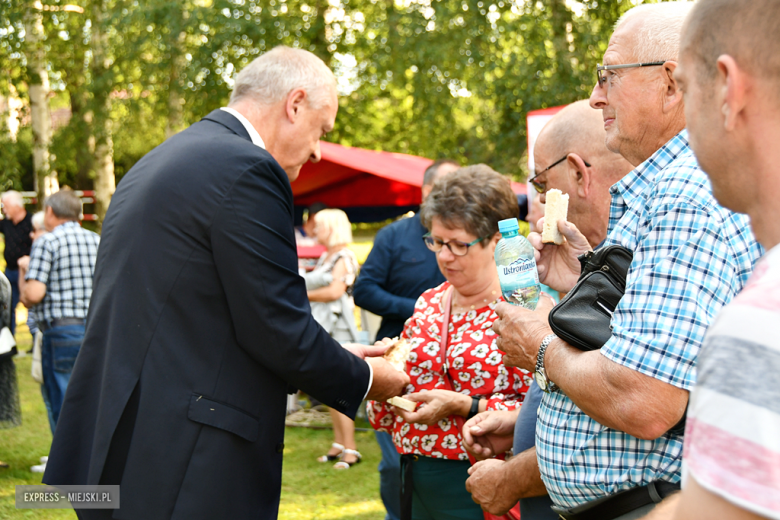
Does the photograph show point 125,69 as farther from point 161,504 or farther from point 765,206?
point 765,206

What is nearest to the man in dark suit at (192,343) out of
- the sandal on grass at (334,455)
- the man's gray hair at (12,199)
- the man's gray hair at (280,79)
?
the man's gray hair at (280,79)

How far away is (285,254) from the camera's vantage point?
85.1 inches

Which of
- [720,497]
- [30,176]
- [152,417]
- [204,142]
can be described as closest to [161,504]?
[152,417]

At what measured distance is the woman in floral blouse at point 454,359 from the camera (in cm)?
255

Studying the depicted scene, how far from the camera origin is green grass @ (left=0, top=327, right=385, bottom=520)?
4777 millimetres

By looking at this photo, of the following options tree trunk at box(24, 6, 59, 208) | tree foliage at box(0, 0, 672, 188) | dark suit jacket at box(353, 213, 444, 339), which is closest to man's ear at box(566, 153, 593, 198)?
dark suit jacket at box(353, 213, 444, 339)

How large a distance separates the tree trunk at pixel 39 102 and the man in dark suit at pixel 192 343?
41.3ft

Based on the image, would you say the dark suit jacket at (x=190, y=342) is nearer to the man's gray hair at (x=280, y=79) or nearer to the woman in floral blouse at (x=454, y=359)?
the man's gray hair at (x=280, y=79)

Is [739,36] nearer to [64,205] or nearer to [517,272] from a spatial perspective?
[517,272]

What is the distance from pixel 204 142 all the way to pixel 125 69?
1312cm

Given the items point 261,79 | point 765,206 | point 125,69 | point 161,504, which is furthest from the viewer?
point 125,69

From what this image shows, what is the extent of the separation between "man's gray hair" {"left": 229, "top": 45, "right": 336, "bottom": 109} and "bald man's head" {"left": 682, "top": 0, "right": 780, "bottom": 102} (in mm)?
1806

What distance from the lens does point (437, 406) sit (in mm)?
2473

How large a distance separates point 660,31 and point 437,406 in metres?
1.48
